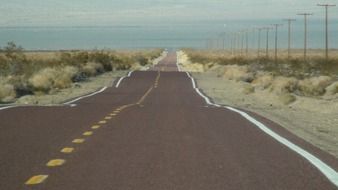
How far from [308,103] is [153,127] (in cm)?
1648

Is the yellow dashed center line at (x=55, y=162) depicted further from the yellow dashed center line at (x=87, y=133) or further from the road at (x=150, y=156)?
the yellow dashed center line at (x=87, y=133)

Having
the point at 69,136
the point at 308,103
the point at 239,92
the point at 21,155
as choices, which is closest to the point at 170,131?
the point at 69,136

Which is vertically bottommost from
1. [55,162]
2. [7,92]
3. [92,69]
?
[92,69]

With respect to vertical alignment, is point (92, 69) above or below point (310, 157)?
below

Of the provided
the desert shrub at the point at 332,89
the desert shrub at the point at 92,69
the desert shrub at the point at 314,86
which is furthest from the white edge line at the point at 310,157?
the desert shrub at the point at 92,69

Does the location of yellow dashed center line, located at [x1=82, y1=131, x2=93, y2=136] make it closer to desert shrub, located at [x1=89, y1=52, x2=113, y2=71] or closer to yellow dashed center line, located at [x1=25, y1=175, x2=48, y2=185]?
yellow dashed center line, located at [x1=25, y1=175, x2=48, y2=185]

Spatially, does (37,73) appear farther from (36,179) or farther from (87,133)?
(36,179)

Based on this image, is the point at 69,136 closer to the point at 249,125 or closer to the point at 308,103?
the point at 249,125

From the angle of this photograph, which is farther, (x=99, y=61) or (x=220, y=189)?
(x=99, y=61)

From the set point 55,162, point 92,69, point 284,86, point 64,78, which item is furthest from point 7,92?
point 92,69

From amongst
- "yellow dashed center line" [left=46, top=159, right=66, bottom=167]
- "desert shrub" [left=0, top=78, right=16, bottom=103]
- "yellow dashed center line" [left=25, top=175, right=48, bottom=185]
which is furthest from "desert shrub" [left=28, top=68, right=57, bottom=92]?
"yellow dashed center line" [left=25, top=175, right=48, bottom=185]

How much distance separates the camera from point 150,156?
10.7 meters

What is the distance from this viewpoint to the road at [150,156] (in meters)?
8.52

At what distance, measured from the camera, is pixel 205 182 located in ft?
27.9
